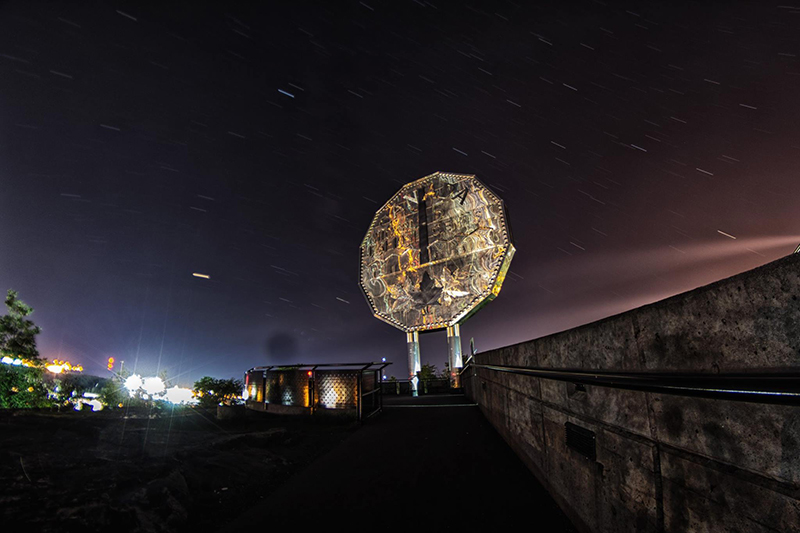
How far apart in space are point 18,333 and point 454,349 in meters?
45.9

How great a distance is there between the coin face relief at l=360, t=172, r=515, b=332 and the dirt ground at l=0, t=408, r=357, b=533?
18928 mm

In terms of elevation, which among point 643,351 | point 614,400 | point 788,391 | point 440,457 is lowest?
point 440,457

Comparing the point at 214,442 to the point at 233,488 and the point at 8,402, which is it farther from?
the point at 8,402

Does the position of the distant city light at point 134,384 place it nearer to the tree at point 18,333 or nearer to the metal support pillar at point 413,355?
the tree at point 18,333

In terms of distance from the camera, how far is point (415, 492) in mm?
4410

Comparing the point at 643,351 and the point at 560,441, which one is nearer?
the point at 643,351

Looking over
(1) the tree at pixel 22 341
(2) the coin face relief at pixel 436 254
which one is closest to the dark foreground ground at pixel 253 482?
(2) the coin face relief at pixel 436 254

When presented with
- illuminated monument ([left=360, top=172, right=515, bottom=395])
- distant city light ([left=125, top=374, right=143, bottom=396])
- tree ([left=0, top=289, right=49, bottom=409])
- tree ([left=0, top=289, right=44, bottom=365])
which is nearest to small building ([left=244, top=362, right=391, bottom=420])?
illuminated monument ([left=360, top=172, right=515, bottom=395])

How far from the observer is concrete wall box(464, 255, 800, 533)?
54.1 inches

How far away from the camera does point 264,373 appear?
12.4 metres

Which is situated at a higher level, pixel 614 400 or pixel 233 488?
pixel 614 400

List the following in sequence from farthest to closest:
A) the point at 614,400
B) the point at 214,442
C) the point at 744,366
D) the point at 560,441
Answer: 1. the point at 214,442
2. the point at 560,441
3. the point at 614,400
4. the point at 744,366

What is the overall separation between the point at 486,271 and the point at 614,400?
2250cm

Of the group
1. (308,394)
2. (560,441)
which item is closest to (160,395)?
(308,394)
